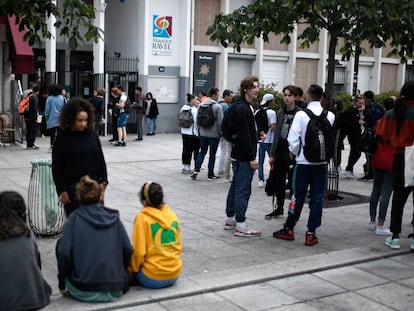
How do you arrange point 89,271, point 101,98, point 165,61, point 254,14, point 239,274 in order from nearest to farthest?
point 89,271, point 239,274, point 254,14, point 101,98, point 165,61

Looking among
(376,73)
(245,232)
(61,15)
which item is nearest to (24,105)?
(61,15)

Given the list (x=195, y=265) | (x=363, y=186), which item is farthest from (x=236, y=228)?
(x=363, y=186)

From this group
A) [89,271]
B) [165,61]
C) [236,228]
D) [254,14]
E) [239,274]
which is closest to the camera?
[89,271]

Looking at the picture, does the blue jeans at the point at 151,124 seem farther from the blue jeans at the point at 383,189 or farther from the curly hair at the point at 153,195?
the curly hair at the point at 153,195

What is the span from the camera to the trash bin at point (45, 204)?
294 inches

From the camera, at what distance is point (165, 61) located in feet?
77.1

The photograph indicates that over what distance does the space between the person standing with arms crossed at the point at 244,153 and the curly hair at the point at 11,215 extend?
136 inches

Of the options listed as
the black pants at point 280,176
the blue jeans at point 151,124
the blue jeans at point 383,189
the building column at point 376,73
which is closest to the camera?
the blue jeans at point 383,189

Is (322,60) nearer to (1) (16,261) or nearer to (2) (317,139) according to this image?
(2) (317,139)

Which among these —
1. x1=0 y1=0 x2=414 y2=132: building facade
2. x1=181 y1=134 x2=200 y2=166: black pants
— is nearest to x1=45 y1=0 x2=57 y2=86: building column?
x1=0 y1=0 x2=414 y2=132: building facade

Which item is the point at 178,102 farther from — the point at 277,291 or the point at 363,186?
the point at 277,291

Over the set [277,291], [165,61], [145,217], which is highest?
[165,61]

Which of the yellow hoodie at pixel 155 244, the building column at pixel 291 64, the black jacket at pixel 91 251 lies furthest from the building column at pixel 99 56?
the black jacket at pixel 91 251

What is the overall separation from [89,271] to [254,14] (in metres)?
6.39
